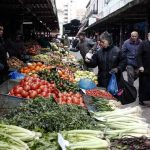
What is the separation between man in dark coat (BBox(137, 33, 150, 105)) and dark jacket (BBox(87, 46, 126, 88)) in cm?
270

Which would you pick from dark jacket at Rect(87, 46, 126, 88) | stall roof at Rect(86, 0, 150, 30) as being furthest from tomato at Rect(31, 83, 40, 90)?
stall roof at Rect(86, 0, 150, 30)

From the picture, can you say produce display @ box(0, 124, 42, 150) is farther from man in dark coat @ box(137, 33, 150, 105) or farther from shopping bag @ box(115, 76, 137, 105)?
man in dark coat @ box(137, 33, 150, 105)

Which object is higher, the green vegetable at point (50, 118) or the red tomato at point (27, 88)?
the red tomato at point (27, 88)

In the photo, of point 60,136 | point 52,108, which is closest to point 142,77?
point 52,108

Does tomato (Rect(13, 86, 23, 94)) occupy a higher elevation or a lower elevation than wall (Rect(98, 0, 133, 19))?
lower

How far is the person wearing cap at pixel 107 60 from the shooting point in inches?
332

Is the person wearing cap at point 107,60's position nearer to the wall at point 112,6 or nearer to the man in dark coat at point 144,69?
the man in dark coat at point 144,69

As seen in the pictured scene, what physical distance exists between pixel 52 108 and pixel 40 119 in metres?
0.56

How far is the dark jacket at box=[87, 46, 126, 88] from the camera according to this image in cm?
855

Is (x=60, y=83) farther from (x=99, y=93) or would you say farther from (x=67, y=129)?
(x=67, y=129)

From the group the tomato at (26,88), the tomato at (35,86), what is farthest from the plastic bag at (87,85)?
the tomato at (26,88)

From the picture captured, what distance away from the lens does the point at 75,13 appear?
162875 millimetres

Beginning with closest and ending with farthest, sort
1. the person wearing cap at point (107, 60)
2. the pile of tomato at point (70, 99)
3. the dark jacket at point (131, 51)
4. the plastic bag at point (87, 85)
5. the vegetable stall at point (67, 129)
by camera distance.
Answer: the vegetable stall at point (67, 129)
the pile of tomato at point (70, 99)
the person wearing cap at point (107, 60)
the plastic bag at point (87, 85)
the dark jacket at point (131, 51)

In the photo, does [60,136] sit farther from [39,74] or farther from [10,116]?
[39,74]
